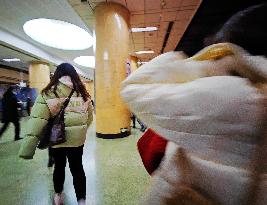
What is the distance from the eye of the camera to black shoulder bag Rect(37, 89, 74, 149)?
5.88 feet

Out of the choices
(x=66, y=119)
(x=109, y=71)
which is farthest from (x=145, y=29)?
(x=66, y=119)

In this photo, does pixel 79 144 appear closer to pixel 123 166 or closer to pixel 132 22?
pixel 123 166

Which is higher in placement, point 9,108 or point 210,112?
point 210,112

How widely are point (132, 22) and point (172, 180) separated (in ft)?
24.5

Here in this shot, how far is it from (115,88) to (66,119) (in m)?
3.97

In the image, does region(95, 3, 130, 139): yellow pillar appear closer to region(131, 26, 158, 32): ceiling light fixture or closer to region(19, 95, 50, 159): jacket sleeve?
region(131, 26, 158, 32): ceiling light fixture

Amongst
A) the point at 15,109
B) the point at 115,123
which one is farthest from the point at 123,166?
the point at 15,109

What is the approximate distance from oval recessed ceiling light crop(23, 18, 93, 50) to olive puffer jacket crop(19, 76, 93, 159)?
810 centimetres

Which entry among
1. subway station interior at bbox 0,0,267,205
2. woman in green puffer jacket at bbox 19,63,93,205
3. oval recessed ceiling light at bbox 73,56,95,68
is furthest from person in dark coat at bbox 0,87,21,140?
oval recessed ceiling light at bbox 73,56,95,68

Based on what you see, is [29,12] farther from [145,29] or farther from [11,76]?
[11,76]

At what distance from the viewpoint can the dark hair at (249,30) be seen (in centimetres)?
52

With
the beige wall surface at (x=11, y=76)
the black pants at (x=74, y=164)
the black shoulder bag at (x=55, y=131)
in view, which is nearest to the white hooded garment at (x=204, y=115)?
the black shoulder bag at (x=55, y=131)

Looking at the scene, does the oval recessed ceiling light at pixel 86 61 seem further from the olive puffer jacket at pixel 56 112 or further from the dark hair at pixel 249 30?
the dark hair at pixel 249 30

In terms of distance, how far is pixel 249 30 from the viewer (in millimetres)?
537
